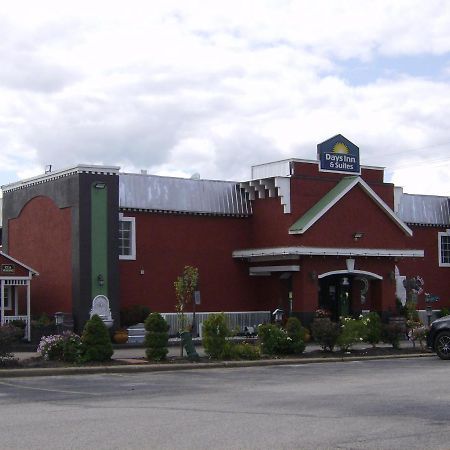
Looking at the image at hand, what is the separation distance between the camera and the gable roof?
112ft

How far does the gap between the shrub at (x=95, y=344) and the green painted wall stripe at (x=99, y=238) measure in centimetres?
810

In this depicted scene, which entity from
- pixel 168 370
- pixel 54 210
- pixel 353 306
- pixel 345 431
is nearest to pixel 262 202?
pixel 353 306

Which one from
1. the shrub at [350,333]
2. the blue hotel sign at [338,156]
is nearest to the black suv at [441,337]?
the shrub at [350,333]

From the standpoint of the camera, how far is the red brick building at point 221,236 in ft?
104

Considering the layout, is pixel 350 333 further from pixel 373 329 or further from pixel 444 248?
pixel 444 248

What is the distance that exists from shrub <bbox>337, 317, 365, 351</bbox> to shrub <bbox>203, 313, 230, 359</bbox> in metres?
4.28

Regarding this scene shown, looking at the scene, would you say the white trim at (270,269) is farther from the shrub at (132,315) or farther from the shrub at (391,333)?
the shrub at (391,333)

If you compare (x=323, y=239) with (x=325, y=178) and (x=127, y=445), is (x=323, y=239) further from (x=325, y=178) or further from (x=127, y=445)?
(x=127, y=445)

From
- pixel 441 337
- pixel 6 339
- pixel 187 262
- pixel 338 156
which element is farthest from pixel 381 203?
pixel 6 339

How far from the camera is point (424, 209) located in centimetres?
4359

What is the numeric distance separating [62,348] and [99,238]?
9.03 metres

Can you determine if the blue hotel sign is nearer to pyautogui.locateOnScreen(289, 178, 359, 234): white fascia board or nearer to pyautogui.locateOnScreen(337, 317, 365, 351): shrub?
pyautogui.locateOnScreen(289, 178, 359, 234): white fascia board

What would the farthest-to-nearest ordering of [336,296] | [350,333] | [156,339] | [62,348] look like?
[336,296] → [350,333] → [156,339] → [62,348]

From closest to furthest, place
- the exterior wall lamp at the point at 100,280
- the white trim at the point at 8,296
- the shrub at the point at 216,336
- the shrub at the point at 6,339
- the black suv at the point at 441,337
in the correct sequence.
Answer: the shrub at the point at 6,339
the black suv at the point at 441,337
the shrub at the point at 216,336
the exterior wall lamp at the point at 100,280
the white trim at the point at 8,296
